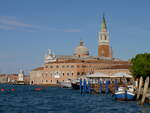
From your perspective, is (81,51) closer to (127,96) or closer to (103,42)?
(103,42)

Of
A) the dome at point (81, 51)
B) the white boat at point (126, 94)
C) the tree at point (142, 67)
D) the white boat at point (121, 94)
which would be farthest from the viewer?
the dome at point (81, 51)

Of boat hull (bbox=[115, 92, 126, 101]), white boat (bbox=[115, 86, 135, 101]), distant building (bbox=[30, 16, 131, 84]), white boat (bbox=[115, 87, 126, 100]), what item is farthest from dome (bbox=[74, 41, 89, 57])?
white boat (bbox=[115, 86, 135, 101])

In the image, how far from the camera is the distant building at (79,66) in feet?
389

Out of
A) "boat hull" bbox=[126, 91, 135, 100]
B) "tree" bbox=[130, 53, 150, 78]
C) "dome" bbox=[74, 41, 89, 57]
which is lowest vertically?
"boat hull" bbox=[126, 91, 135, 100]

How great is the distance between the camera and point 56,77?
4835 inches

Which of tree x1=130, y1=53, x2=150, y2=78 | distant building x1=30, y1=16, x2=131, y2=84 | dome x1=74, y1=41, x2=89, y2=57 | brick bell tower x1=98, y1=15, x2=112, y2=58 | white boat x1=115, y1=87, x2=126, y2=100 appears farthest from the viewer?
brick bell tower x1=98, y1=15, x2=112, y2=58

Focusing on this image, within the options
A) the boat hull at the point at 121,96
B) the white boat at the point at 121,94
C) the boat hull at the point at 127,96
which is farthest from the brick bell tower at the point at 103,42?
the boat hull at the point at 127,96

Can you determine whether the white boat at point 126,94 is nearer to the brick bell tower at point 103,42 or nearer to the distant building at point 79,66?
the distant building at point 79,66

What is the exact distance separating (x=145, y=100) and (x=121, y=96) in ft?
13.7

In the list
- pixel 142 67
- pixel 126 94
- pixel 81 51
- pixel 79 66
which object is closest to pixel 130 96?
pixel 126 94

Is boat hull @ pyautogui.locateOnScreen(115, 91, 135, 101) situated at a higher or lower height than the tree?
lower

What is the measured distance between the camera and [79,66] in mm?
118812

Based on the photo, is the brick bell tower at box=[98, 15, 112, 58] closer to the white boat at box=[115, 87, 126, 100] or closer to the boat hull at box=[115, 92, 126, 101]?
the boat hull at box=[115, 92, 126, 101]

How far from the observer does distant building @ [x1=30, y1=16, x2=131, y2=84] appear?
118438 mm
